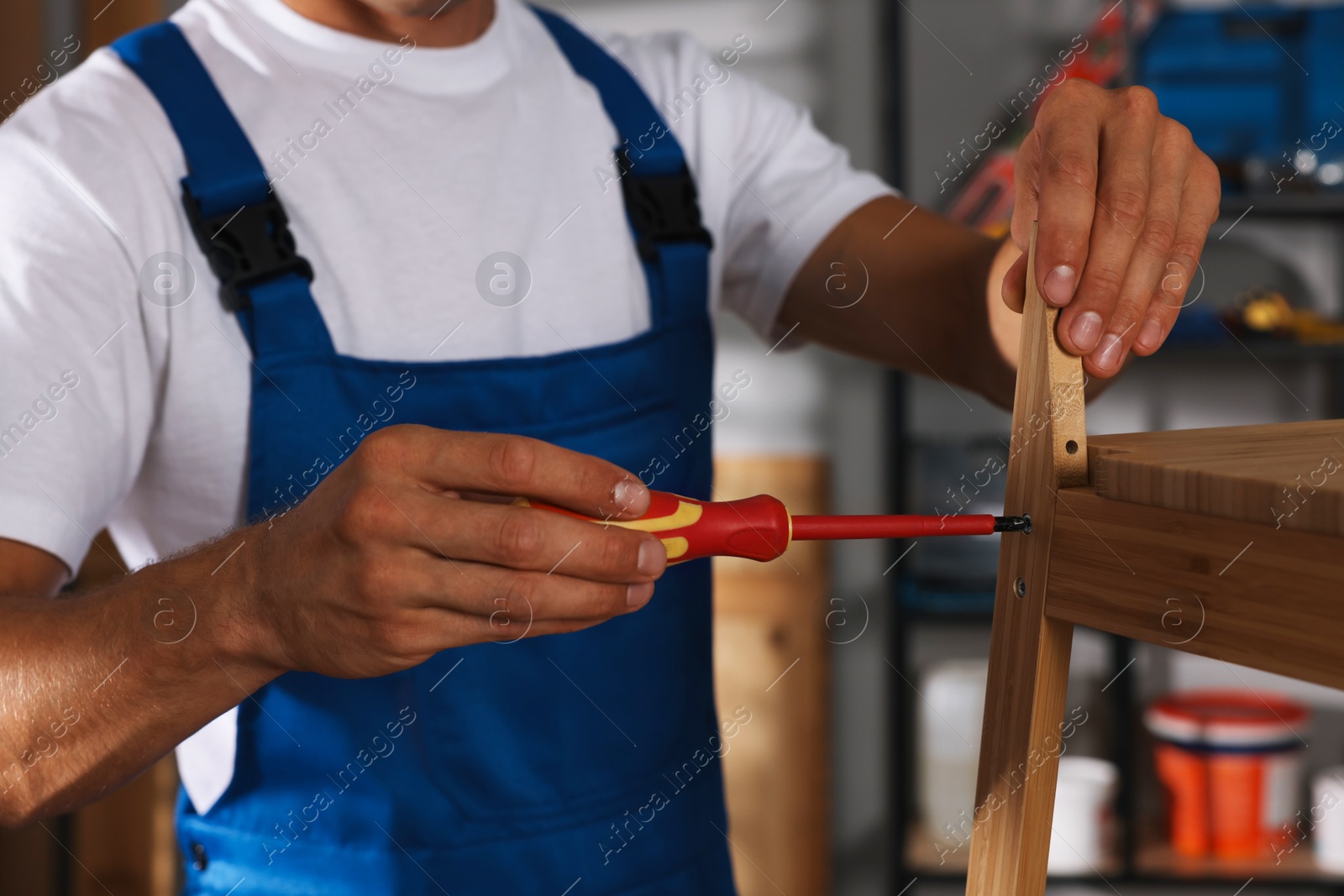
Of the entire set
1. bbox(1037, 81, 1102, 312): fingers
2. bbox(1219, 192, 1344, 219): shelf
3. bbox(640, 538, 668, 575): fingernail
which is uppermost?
bbox(1219, 192, 1344, 219): shelf

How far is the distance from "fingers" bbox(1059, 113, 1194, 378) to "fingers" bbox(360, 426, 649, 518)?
0.27 metres

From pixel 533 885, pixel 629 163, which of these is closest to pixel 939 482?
pixel 629 163

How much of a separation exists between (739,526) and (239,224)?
43cm

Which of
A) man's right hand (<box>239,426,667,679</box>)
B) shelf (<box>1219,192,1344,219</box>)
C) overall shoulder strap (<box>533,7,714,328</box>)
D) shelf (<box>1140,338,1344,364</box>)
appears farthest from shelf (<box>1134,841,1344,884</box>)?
man's right hand (<box>239,426,667,679</box>)

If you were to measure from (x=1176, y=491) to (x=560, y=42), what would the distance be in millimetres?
704

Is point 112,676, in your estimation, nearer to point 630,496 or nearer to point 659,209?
point 630,496

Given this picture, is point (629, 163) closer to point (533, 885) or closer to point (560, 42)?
point (560, 42)

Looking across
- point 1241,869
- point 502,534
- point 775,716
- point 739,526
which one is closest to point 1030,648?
point 739,526

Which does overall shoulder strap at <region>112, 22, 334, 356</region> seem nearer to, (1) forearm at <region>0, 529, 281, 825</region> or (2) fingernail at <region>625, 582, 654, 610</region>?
(1) forearm at <region>0, 529, 281, 825</region>

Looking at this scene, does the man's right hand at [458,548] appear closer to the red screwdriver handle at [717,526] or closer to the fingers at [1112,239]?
the red screwdriver handle at [717,526]

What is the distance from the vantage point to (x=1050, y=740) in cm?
57

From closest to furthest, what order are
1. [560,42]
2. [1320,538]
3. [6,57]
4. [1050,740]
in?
[1320,538] < [1050,740] < [560,42] < [6,57]

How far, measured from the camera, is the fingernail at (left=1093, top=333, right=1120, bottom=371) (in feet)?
1.96

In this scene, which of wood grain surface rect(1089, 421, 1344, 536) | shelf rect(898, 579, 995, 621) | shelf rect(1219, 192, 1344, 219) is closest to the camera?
wood grain surface rect(1089, 421, 1344, 536)
